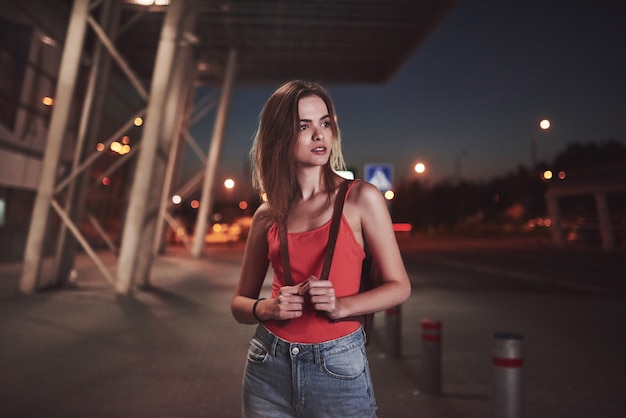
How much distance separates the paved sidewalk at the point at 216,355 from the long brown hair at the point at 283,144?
12.2 ft

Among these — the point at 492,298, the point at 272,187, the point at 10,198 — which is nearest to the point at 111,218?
the point at 10,198

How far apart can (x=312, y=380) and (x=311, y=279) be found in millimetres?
351

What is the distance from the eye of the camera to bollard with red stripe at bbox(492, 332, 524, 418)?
15.8ft

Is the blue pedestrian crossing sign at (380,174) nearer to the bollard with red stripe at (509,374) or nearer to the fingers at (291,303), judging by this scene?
the bollard with red stripe at (509,374)

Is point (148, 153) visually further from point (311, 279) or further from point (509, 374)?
point (311, 279)

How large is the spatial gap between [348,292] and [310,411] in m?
0.39

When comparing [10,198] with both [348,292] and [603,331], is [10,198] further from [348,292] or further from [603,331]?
[348,292]

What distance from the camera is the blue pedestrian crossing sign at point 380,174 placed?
39.4 feet

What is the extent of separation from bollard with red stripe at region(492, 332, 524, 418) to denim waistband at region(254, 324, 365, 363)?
3.00 metres

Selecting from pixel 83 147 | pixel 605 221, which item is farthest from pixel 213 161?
pixel 605 221

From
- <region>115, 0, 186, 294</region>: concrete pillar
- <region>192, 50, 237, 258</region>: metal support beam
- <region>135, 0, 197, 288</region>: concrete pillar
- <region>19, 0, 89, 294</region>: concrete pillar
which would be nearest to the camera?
<region>115, 0, 186, 294</region>: concrete pillar

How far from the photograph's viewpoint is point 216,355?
26.3 ft

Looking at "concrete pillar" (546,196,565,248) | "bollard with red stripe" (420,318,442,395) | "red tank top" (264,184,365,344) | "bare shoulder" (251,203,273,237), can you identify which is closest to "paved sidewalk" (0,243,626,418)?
"bollard with red stripe" (420,318,442,395)

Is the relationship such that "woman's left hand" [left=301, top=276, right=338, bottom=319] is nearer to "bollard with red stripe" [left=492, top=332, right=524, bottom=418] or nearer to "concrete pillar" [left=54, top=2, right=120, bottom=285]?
"bollard with red stripe" [left=492, top=332, right=524, bottom=418]
